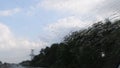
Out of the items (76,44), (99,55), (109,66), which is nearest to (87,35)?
(76,44)

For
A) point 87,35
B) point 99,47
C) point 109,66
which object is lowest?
point 109,66

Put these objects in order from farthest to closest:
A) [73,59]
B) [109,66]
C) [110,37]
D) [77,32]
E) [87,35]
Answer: [77,32], [87,35], [73,59], [110,37], [109,66]

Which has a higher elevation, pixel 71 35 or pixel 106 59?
pixel 71 35

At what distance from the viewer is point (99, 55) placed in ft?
172

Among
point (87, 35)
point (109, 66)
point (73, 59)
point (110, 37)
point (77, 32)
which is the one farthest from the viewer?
point (77, 32)

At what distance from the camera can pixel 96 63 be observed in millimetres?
51250

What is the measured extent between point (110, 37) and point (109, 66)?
5.28 metres

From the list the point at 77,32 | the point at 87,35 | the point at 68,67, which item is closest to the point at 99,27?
the point at 87,35

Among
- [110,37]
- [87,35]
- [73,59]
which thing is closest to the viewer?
[110,37]

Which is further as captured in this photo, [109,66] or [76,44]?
[76,44]

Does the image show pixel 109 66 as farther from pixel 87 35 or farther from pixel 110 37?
pixel 87 35

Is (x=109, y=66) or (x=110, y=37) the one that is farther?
(x=110, y=37)

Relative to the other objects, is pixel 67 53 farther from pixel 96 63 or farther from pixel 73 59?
pixel 96 63

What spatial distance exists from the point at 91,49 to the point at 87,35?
507 inches
